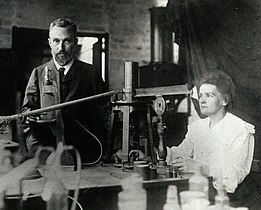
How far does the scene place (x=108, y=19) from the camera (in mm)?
2895

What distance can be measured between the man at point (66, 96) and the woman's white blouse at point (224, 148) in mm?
435

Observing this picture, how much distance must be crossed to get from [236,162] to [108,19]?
1618 mm

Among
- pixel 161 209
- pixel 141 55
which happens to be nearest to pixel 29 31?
pixel 141 55

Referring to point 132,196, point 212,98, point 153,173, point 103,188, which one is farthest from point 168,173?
point 212,98

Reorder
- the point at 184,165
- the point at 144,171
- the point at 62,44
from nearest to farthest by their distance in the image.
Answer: the point at 144,171, the point at 184,165, the point at 62,44

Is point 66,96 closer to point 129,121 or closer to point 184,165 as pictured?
point 129,121

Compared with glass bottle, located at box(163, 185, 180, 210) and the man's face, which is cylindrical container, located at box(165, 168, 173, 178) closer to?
glass bottle, located at box(163, 185, 180, 210)

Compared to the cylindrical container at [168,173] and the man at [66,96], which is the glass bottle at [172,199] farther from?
the man at [66,96]

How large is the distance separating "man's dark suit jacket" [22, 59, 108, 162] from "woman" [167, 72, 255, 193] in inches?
16.7

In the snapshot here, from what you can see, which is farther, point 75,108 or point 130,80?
point 75,108

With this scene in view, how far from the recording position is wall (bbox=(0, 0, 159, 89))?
2.79 metres

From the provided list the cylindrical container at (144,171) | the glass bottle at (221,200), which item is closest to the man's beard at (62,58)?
the cylindrical container at (144,171)

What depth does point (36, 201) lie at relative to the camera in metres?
1.30

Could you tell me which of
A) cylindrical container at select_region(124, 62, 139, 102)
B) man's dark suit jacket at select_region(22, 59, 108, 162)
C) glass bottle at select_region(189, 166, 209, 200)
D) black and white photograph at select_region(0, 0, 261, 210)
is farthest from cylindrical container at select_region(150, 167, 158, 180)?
man's dark suit jacket at select_region(22, 59, 108, 162)
